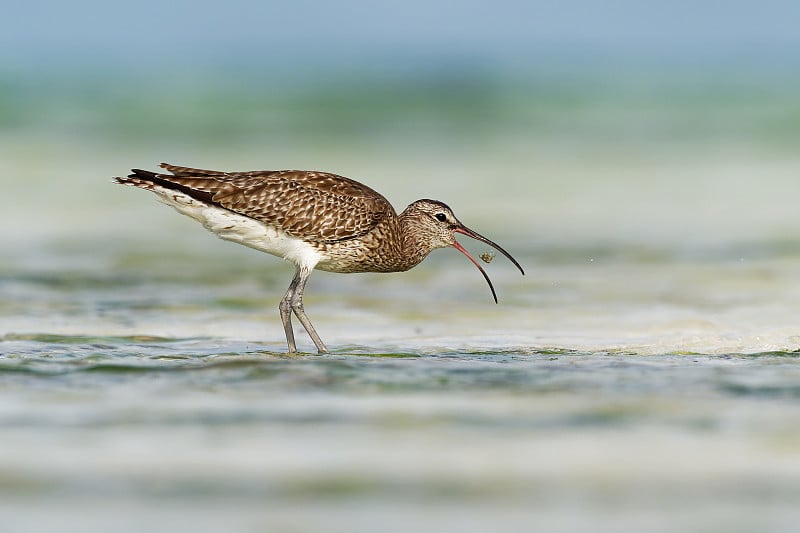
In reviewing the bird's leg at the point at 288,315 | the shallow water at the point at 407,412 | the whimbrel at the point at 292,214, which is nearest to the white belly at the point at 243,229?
the whimbrel at the point at 292,214

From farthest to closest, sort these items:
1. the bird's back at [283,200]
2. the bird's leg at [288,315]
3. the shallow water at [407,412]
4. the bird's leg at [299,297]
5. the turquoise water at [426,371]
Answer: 1. the bird's back at [283,200]
2. the bird's leg at [299,297]
3. the bird's leg at [288,315]
4. the turquoise water at [426,371]
5. the shallow water at [407,412]

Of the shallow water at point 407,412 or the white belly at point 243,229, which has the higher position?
the white belly at point 243,229

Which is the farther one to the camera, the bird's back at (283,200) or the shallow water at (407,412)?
the bird's back at (283,200)

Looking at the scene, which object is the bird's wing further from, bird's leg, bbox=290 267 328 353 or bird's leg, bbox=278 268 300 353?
bird's leg, bbox=278 268 300 353

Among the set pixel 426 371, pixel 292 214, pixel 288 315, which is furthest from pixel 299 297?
pixel 426 371

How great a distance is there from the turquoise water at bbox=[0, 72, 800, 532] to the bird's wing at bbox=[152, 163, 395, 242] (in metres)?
0.83

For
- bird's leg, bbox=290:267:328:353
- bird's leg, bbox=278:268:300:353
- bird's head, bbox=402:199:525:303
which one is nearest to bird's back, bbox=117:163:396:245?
bird's leg, bbox=290:267:328:353

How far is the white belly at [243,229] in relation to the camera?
1097 centimetres

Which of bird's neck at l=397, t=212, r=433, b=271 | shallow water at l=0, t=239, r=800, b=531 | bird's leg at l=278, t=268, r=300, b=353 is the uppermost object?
bird's neck at l=397, t=212, r=433, b=271

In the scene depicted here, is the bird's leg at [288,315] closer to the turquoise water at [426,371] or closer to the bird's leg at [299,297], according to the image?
Answer: the bird's leg at [299,297]

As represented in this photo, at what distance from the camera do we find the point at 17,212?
19.6 meters

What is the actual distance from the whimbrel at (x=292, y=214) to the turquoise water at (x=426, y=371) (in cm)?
57

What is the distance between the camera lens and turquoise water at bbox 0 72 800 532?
6.48 metres

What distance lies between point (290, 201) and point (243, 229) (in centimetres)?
40
